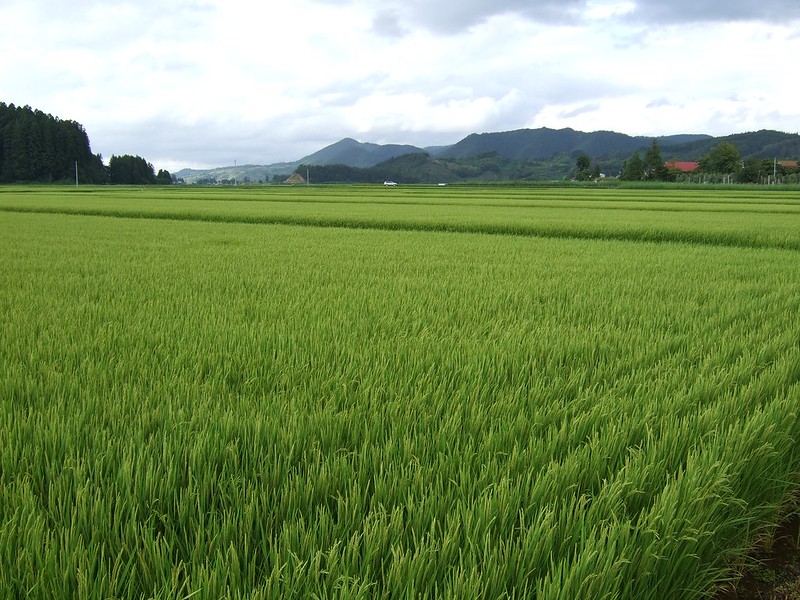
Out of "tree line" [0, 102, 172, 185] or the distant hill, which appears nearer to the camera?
"tree line" [0, 102, 172, 185]

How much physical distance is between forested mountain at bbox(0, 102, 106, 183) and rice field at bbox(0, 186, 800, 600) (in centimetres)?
7817

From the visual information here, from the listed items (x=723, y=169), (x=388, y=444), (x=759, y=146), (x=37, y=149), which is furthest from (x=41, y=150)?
(x=759, y=146)

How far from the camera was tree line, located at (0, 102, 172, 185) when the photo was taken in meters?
66.9

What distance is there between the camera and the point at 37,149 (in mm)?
67625

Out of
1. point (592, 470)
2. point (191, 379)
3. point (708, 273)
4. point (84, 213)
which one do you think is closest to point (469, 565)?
point (592, 470)

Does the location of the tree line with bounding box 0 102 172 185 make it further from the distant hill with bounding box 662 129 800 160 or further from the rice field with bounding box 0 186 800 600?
the distant hill with bounding box 662 129 800 160

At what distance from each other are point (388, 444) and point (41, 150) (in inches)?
3243

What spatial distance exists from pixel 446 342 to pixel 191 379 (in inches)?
51.7

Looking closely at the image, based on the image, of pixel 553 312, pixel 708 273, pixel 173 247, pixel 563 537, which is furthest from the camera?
pixel 173 247

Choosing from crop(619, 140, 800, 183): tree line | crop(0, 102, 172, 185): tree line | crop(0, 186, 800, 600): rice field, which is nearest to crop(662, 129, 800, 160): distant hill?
crop(619, 140, 800, 183): tree line

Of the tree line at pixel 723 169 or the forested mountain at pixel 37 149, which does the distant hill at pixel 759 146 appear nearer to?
Answer: the tree line at pixel 723 169

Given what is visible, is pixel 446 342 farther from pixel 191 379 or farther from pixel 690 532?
pixel 690 532

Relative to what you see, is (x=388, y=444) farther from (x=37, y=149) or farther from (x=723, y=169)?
(x=37, y=149)

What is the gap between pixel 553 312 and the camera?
3.89 metres
